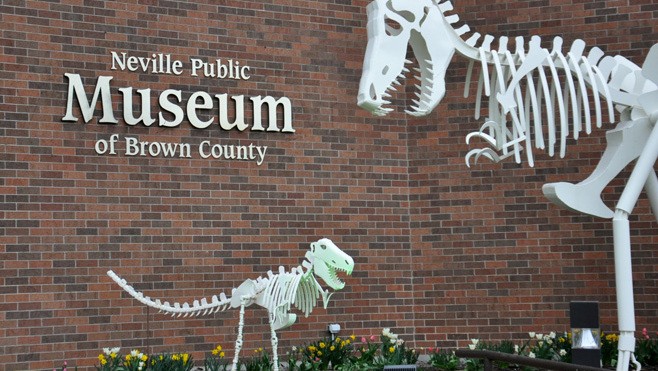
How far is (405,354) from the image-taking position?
12.7 m

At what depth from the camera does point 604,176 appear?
10.1m

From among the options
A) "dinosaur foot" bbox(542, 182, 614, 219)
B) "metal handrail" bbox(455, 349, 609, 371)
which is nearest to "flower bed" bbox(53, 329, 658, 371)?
"metal handrail" bbox(455, 349, 609, 371)

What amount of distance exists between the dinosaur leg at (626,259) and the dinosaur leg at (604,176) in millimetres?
358

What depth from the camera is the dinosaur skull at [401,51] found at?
846cm

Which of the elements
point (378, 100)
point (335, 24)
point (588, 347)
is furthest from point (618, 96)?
point (335, 24)

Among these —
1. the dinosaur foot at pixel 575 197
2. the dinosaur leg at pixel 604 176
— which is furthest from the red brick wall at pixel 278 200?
the dinosaur foot at pixel 575 197

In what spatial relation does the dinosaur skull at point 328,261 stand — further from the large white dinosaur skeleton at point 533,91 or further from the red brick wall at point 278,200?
the red brick wall at point 278,200

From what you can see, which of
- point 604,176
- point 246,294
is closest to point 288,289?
point 246,294

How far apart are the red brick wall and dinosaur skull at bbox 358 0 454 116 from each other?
5.01 meters

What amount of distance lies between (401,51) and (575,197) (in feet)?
8.08

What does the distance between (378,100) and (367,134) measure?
6299mm

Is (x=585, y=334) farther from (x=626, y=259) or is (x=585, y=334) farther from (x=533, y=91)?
(x=533, y=91)

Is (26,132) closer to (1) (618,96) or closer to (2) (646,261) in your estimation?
(1) (618,96)

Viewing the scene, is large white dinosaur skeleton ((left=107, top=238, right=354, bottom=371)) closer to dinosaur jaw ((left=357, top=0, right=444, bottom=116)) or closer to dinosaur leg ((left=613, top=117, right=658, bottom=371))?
dinosaur jaw ((left=357, top=0, right=444, bottom=116))
